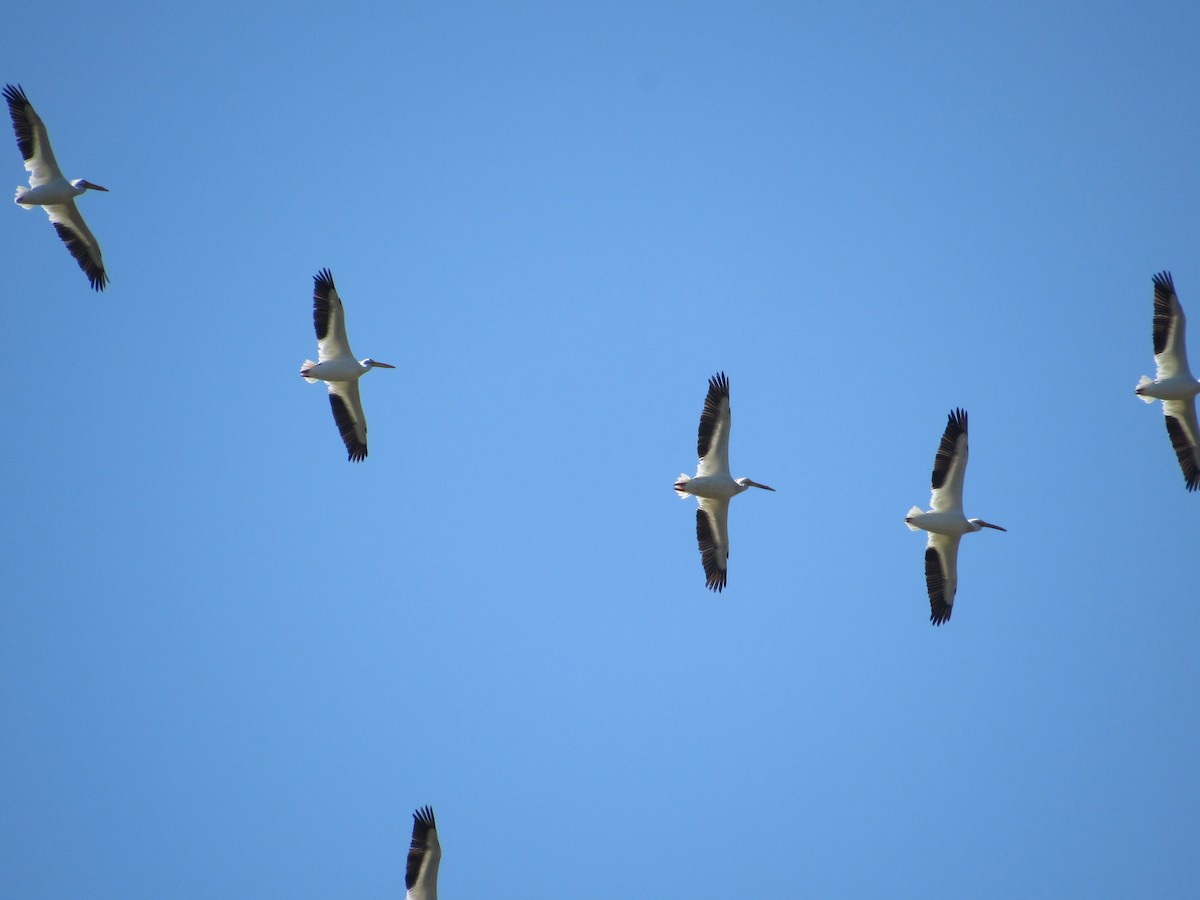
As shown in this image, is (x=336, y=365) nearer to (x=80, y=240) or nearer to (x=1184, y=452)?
(x=80, y=240)

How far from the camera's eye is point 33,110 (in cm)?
2355

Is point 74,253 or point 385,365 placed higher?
point 74,253

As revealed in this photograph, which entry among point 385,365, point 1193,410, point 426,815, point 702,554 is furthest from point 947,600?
point 385,365

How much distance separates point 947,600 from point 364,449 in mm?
10425

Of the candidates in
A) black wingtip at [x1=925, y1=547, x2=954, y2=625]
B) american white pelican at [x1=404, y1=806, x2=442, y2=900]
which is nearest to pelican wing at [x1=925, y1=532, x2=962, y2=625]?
black wingtip at [x1=925, y1=547, x2=954, y2=625]

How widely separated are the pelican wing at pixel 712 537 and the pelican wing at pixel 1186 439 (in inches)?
316

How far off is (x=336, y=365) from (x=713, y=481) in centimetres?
681

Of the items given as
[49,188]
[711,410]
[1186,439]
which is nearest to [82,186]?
[49,188]

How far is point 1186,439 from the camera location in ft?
81.7

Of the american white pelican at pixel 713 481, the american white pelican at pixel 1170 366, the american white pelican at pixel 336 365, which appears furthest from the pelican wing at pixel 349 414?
the american white pelican at pixel 1170 366

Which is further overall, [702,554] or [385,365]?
[385,365]

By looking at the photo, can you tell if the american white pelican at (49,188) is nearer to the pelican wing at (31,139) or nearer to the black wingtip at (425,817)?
the pelican wing at (31,139)

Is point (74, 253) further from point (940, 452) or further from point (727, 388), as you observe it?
point (940, 452)

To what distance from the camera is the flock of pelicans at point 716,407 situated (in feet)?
75.4
